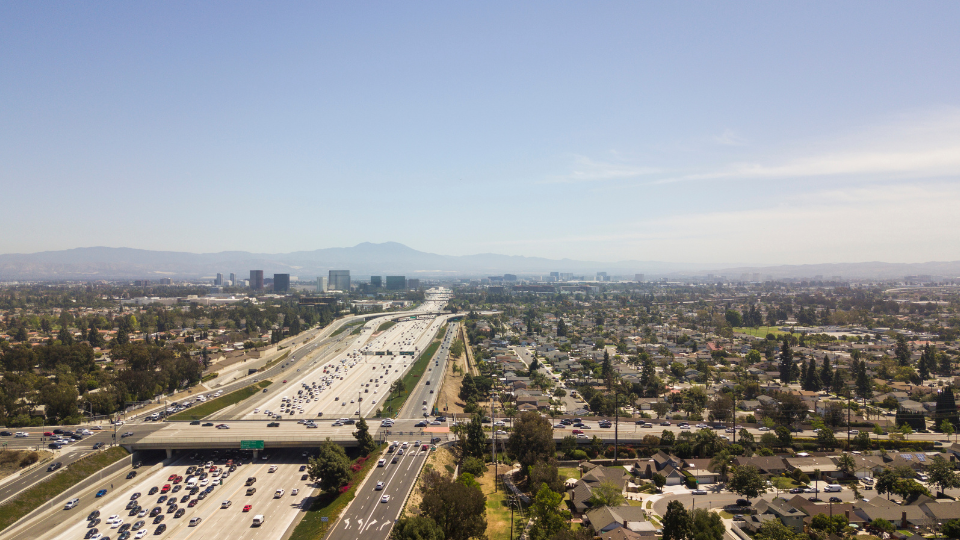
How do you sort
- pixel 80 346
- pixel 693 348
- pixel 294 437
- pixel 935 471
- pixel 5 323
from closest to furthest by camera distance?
1. pixel 935 471
2. pixel 294 437
3. pixel 80 346
4. pixel 693 348
5. pixel 5 323

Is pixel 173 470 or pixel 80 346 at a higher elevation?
pixel 80 346

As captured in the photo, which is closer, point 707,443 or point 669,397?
point 707,443

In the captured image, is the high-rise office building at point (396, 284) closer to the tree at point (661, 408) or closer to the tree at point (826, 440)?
the tree at point (661, 408)

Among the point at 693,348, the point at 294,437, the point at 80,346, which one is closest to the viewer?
the point at 294,437

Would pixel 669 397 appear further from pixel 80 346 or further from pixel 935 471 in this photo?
pixel 80 346

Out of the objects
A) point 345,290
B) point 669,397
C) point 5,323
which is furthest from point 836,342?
point 345,290

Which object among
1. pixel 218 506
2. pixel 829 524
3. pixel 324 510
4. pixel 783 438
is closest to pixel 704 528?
pixel 829 524

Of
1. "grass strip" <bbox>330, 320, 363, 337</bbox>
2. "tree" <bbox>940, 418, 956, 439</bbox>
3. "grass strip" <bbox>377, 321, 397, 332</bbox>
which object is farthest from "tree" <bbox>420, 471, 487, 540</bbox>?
"grass strip" <bbox>377, 321, 397, 332</bbox>
